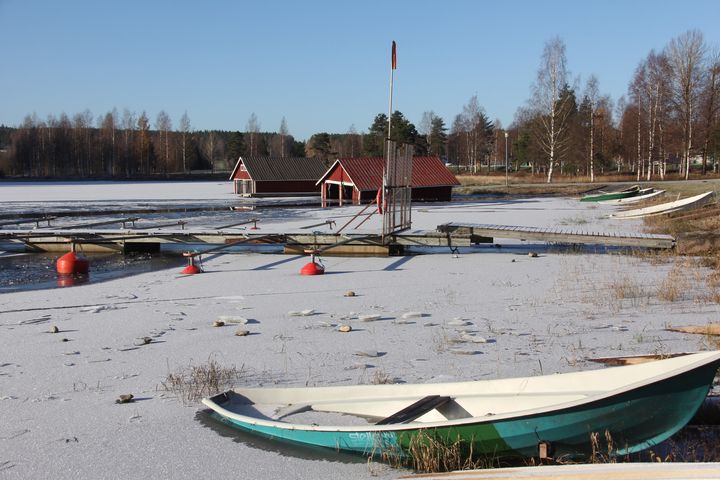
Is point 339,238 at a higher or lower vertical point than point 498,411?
higher

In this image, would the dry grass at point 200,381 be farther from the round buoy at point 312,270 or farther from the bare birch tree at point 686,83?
the bare birch tree at point 686,83

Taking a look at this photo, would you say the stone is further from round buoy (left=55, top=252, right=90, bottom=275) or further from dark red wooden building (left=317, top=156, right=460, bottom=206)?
dark red wooden building (left=317, top=156, right=460, bottom=206)

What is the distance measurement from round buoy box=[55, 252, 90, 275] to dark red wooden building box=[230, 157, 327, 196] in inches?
1532

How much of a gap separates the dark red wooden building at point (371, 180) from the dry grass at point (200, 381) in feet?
108

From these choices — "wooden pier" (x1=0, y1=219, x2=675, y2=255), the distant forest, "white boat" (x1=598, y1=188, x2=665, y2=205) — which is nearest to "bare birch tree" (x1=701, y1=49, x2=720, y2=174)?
the distant forest

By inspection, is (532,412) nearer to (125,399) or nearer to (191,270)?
(125,399)

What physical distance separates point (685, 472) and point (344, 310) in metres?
6.69

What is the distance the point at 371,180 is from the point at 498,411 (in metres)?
36.3

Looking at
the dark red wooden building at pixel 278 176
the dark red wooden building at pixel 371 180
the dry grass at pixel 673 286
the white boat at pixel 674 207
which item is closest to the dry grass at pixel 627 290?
the dry grass at pixel 673 286

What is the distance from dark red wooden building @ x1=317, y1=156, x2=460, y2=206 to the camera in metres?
40.6

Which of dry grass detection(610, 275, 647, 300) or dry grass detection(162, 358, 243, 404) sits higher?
dry grass detection(610, 275, 647, 300)

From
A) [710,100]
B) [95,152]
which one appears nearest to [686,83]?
[710,100]

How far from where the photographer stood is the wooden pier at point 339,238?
620 inches

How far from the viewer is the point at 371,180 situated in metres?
41.1
